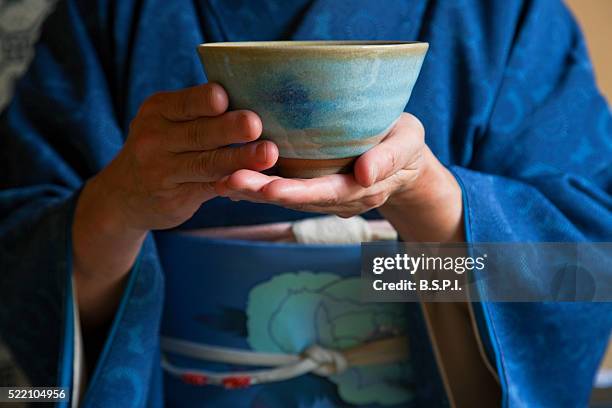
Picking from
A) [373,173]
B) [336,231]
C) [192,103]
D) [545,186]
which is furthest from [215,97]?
[545,186]

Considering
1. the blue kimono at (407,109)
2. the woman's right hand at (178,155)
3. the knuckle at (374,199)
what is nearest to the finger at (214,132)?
the woman's right hand at (178,155)

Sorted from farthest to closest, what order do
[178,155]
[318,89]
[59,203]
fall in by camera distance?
[59,203], [178,155], [318,89]

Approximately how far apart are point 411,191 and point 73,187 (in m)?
0.47

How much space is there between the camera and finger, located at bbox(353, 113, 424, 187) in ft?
1.81

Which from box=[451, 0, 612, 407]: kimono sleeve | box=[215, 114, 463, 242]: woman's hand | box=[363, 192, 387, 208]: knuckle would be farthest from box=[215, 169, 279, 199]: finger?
A: box=[451, 0, 612, 407]: kimono sleeve

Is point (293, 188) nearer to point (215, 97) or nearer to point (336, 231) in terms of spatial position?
point (215, 97)

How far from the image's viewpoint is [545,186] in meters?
0.88

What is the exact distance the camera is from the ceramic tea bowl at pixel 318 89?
1.58 feet

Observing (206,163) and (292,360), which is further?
(292,360)

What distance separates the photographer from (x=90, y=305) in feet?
2.88

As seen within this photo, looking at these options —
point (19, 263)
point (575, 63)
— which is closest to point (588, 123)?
point (575, 63)

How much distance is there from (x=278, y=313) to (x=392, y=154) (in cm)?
37

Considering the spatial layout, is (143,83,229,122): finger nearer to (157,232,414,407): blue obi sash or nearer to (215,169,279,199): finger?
(215,169,279,199): finger

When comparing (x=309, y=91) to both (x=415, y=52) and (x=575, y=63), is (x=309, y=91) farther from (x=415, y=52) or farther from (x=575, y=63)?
(x=575, y=63)
